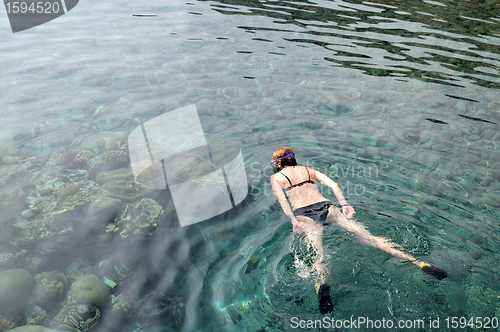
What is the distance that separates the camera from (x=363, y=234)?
448 cm

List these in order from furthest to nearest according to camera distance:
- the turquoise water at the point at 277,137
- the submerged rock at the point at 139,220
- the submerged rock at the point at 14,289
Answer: the submerged rock at the point at 139,220, the turquoise water at the point at 277,137, the submerged rock at the point at 14,289

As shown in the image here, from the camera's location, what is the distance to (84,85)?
871 centimetres

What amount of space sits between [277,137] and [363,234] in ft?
10.1

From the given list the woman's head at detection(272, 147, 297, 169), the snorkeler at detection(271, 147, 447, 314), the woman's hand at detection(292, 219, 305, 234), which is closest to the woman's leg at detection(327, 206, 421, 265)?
the snorkeler at detection(271, 147, 447, 314)

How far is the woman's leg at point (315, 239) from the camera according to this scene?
13.1 feet

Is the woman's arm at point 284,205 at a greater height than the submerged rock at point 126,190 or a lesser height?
greater

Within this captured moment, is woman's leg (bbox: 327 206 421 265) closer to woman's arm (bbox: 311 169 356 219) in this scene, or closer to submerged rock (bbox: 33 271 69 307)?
woman's arm (bbox: 311 169 356 219)

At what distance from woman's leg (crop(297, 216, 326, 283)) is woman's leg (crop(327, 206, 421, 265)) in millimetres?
261

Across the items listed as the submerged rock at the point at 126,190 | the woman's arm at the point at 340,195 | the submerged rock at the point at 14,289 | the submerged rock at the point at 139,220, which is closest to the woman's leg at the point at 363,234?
the woman's arm at the point at 340,195

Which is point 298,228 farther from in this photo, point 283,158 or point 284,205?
point 283,158

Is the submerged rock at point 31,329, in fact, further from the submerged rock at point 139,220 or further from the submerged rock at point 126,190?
the submerged rock at point 126,190

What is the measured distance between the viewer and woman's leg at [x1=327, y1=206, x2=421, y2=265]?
4.21 metres

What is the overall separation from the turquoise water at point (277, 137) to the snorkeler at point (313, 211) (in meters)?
0.14

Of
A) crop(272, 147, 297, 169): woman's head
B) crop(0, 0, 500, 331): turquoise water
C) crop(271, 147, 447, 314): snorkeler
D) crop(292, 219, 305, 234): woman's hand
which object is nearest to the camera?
crop(0, 0, 500, 331): turquoise water
